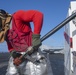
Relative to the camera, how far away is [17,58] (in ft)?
17.9

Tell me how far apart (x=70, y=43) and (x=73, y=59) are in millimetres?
412

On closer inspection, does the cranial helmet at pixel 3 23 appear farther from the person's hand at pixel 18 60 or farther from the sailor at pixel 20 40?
the person's hand at pixel 18 60

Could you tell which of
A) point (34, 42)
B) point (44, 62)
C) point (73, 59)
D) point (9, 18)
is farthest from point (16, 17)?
point (73, 59)

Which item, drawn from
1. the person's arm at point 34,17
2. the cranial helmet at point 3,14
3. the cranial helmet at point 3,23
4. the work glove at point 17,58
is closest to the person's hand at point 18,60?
the work glove at point 17,58

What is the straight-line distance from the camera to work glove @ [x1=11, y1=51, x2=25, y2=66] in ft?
17.8

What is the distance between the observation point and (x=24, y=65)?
5512 millimetres

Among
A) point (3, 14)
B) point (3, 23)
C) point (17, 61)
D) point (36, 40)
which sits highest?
point (3, 14)

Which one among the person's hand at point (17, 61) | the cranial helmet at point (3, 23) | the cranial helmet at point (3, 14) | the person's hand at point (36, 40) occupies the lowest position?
the person's hand at point (17, 61)

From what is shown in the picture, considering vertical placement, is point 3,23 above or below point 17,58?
above

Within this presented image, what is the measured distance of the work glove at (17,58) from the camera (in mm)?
5438

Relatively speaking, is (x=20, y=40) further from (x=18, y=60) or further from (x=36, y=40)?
(x=36, y=40)

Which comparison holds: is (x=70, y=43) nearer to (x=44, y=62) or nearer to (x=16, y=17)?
(x=44, y=62)

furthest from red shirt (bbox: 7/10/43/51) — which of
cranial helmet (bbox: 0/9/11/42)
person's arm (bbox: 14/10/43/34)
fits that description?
cranial helmet (bbox: 0/9/11/42)

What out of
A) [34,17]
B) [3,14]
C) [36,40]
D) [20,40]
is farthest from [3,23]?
[36,40]
